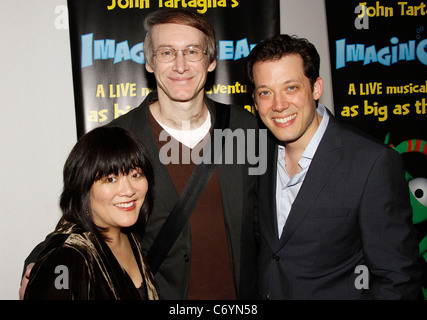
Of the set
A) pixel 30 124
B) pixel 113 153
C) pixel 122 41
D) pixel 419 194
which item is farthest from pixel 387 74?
pixel 30 124

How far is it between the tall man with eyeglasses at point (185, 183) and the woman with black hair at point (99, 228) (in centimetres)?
24

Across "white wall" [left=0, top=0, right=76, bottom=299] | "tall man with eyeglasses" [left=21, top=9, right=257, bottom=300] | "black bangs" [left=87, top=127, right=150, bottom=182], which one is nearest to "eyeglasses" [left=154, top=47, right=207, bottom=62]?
"tall man with eyeglasses" [left=21, top=9, right=257, bottom=300]

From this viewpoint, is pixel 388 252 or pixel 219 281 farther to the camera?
pixel 219 281

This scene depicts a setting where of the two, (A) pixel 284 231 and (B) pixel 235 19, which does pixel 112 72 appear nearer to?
(B) pixel 235 19

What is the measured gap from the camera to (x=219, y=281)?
2.26 metres

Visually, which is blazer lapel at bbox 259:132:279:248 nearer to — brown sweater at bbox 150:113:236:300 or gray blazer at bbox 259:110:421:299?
gray blazer at bbox 259:110:421:299

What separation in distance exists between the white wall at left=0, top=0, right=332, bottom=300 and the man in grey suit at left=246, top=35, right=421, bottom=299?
216 cm

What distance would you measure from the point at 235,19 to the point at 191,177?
1.82 metres

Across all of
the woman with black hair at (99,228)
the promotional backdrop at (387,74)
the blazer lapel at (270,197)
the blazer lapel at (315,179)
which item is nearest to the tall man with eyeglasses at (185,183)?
the blazer lapel at (270,197)

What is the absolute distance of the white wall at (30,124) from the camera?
341 centimetres

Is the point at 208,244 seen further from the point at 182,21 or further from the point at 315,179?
the point at 182,21

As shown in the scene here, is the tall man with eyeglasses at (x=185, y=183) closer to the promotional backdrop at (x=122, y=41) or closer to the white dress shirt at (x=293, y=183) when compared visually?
the white dress shirt at (x=293, y=183)

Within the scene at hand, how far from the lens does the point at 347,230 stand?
185cm
